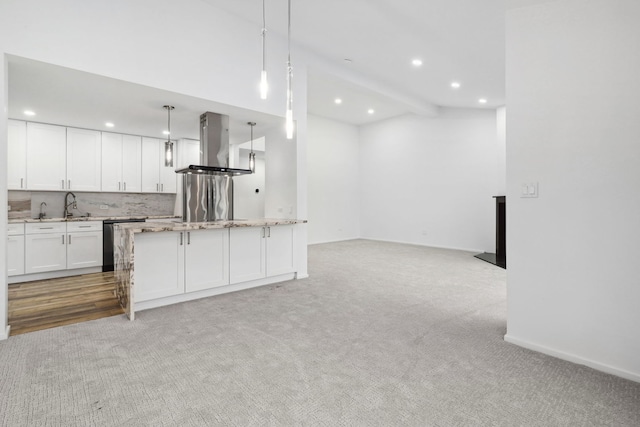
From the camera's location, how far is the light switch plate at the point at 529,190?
230cm

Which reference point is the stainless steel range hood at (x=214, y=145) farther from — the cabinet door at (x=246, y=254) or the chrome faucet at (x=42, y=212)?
the chrome faucet at (x=42, y=212)

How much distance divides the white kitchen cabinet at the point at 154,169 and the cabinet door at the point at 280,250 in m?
2.86

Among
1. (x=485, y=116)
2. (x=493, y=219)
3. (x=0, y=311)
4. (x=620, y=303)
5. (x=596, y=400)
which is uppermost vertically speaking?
(x=485, y=116)

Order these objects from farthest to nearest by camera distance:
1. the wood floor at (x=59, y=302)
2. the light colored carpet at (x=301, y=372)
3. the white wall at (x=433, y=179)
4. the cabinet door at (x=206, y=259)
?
1. the white wall at (x=433, y=179)
2. the cabinet door at (x=206, y=259)
3. the wood floor at (x=59, y=302)
4. the light colored carpet at (x=301, y=372)

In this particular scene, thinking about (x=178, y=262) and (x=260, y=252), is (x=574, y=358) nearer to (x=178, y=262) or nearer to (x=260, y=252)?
(x=260, y=252)

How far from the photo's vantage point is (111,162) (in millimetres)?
5277

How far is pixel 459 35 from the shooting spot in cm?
388

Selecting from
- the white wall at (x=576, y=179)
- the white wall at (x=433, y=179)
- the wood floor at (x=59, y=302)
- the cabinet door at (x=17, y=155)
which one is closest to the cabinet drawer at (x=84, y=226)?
the wood floor at (x=59, y=302)

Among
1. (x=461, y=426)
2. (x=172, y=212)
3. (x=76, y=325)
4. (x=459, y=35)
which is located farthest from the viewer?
(x=172, y=212)

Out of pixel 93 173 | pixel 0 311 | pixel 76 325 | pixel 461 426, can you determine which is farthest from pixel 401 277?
pixel 93 173

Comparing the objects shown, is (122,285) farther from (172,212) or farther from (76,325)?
(172,212)

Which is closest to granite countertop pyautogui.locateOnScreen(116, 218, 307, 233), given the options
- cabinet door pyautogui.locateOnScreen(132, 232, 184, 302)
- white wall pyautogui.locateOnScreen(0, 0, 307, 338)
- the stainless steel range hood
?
cabinet door pyautogui.locateOnScreen(132, 232, 184, 302)

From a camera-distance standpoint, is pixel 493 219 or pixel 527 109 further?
pixel 493 219

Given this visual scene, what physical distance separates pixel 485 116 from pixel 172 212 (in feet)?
22.9
